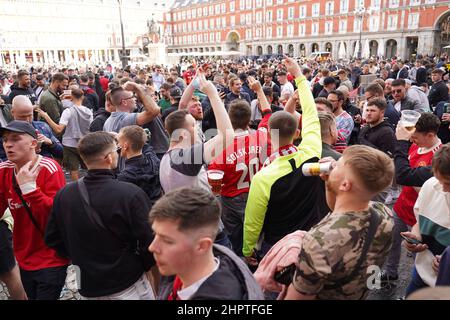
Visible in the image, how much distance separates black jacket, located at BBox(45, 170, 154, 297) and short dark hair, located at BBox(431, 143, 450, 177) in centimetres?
187

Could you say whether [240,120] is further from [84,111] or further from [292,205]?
[84,111]

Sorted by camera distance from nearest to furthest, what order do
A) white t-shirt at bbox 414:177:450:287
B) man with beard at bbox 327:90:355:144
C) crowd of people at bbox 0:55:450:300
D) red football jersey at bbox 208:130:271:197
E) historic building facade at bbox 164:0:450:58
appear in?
crowd of people at bbox 0:55:450:300
white t-shirt at bbox 414:177:450:287
red football jersey at bbox 208:130:271:197
man with beard at bbox 327:90:355:144
historic building facade at bbox 164:0:450:58

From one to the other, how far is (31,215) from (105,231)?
2.81 feet

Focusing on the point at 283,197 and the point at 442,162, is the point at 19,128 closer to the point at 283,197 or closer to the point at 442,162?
the point at 283,197

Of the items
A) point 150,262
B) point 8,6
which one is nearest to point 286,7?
point 8,6

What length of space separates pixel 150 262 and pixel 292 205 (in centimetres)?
115

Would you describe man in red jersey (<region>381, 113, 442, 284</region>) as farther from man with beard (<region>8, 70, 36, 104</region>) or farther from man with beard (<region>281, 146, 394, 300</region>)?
man with beard (<region>8, 70, 36, 104</region>)

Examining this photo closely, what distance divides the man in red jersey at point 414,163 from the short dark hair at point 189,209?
1870mm

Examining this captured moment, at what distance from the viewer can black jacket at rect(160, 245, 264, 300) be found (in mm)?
1411

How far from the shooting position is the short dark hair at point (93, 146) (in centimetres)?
223

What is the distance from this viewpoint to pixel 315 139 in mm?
2754

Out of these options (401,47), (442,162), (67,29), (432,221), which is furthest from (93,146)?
(67,29)

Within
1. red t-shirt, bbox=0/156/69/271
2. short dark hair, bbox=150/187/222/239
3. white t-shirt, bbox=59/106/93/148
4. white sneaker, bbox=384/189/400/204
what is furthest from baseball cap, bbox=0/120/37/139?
white sneaker, bbox=384/189/400/204

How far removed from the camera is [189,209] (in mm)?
1517
